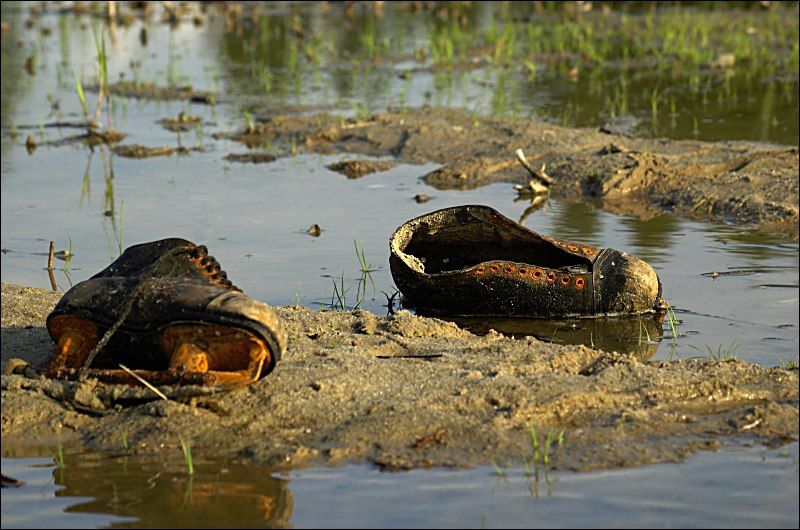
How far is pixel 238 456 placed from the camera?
3.88 metres

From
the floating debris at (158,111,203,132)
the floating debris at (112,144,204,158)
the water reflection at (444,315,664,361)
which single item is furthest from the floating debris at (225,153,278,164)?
the water reflection at (444,315,664,361)

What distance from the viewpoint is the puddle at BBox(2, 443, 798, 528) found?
3.47 m

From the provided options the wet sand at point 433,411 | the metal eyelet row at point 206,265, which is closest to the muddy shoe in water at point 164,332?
the wet sand at point 433,411

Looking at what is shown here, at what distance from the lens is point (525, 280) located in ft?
18.6

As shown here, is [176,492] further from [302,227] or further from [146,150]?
[146,150]

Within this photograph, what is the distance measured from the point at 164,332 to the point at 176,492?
69 cm

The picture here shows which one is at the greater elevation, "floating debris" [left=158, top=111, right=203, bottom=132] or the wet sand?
the wet sand

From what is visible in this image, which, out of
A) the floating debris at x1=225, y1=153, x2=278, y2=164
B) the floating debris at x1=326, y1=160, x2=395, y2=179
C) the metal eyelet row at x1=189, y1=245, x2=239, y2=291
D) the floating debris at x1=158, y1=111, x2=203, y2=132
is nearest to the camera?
the metal eyelet row at x1=189, y1=245, x2=239, y2=291

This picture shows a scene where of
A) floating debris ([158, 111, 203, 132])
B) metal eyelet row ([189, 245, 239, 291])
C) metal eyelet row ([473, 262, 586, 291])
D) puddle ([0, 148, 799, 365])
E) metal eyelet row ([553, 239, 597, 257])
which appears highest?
metal eyelet row ([189, 245, 239, 291])

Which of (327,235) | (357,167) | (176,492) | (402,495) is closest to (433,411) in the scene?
(402,495)

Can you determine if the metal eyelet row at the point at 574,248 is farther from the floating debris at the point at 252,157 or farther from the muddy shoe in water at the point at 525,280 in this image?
the floating debris at the point at 252,157

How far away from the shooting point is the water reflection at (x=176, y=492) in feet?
11.5

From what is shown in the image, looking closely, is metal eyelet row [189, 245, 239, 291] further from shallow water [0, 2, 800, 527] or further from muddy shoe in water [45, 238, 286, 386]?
shallow water [0, 2, 800, 527]

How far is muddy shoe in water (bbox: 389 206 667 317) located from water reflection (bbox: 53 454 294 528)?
2101 mm
